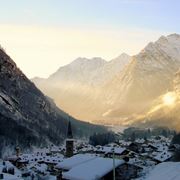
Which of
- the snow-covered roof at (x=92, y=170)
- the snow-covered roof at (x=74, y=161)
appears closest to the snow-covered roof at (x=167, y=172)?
the snow-covered roof at (x=92, y=170)

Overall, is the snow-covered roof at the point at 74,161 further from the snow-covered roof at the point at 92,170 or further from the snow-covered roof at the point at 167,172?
the snow-covered roof at the point at 167,172

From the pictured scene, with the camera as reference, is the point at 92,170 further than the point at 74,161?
No

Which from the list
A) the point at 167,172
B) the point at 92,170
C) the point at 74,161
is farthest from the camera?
the point at 74,161

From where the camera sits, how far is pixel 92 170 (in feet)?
189

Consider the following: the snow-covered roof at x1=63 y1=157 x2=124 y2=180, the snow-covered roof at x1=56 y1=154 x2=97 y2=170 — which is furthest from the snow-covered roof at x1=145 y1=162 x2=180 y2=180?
the snow-covered roof at x1=56 y1=154 x2=97 y2=170

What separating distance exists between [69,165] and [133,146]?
392ft

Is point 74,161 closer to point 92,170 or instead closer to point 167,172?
point 92,170

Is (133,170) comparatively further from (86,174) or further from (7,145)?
(7,145)

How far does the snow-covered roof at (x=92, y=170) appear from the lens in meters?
55.8

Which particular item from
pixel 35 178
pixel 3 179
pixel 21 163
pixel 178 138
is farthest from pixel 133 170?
pixel 178 138

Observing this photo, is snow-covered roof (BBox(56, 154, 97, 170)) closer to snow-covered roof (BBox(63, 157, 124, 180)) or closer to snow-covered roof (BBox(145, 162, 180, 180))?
snow-covered roof (BBox(63, 157, 124, 180))

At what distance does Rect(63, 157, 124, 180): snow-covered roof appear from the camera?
5582cm

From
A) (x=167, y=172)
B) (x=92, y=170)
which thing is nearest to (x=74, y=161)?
(x=92, y=170)

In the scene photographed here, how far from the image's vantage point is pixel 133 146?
183125 mm
